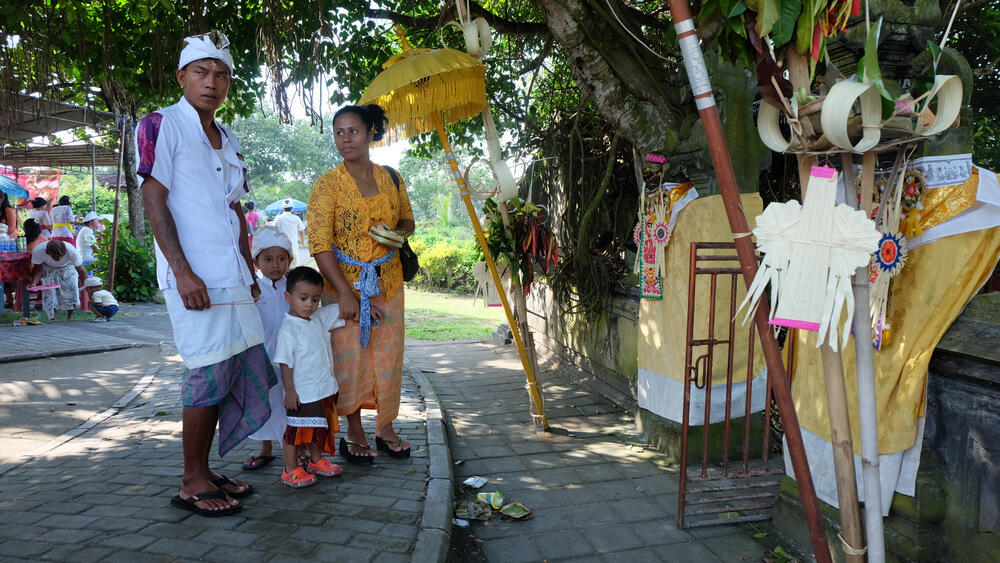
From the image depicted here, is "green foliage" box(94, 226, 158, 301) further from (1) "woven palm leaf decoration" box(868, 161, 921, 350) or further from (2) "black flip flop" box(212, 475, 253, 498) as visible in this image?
(1) "woven palm leaf decoration" box(868, 161, 921, 350)

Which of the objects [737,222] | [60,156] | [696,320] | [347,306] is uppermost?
[60,156]

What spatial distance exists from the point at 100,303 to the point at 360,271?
332 inches

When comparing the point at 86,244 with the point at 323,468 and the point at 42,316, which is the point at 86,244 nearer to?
the point at 42,316

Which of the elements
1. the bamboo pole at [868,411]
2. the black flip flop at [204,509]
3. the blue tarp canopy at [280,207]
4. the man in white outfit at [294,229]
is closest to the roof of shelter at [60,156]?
the man in white outfit at [294,229]

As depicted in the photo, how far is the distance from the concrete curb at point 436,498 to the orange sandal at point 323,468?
55 cm

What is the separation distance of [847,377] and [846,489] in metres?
1.07

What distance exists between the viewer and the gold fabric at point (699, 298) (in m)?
4.20

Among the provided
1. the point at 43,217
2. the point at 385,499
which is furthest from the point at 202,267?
the point at 43,217

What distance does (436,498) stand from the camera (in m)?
3.45

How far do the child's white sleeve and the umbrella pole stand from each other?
159 cm

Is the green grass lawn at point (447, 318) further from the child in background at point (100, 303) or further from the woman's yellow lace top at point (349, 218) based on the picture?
the woman's yellow lace top at point (349, 218)

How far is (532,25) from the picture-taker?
6984 mm

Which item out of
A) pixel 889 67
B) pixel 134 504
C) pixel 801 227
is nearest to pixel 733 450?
pixel 889 67

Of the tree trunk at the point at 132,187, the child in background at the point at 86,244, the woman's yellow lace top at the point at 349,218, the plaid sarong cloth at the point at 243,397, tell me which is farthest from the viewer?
the tree trunk at the point at 132,187
